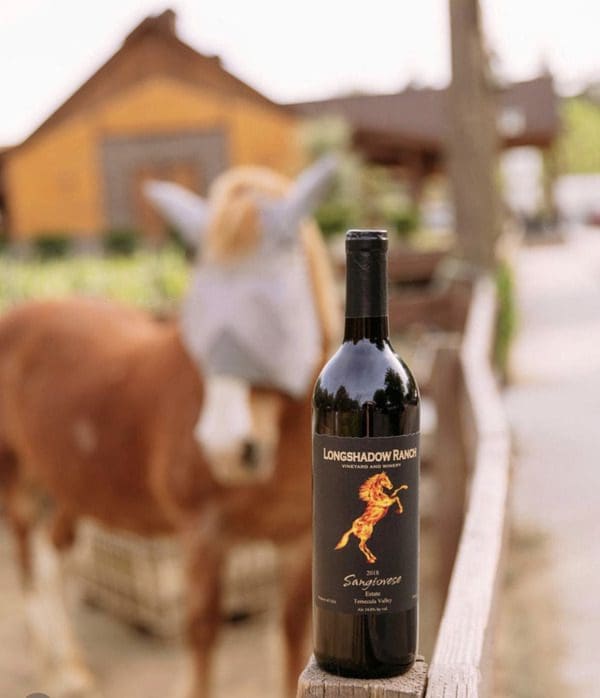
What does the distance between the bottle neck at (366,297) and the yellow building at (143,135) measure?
67.2 ft

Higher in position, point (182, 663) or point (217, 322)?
point (217, 322)

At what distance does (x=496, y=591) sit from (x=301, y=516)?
1.67m

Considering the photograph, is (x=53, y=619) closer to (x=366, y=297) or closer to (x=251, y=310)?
(x=251, y=310)

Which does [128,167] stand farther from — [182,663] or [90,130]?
[182,663]

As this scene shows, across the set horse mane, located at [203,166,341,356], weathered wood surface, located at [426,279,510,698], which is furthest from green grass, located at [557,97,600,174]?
weathered wood surface, located at [426,279,510,698]

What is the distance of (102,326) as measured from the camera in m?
4.25

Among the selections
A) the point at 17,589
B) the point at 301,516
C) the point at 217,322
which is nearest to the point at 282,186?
the point at 217,322

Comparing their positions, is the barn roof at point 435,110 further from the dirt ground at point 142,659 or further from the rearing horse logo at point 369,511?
the rearing horse logo at point 369,511

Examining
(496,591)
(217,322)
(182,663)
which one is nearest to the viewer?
(496,591)

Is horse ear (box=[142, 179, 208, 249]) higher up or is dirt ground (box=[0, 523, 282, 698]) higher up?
horse ear (box=[142, 179, 208, 249])

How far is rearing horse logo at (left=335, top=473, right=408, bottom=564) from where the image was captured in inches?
48.3

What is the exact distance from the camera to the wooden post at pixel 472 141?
7891 millimetres

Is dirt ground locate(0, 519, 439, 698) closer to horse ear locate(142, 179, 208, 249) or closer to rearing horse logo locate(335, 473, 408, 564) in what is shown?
horse ear locate(142, 179, 208, 249)

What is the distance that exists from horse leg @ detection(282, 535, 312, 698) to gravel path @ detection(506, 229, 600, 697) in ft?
2.82
